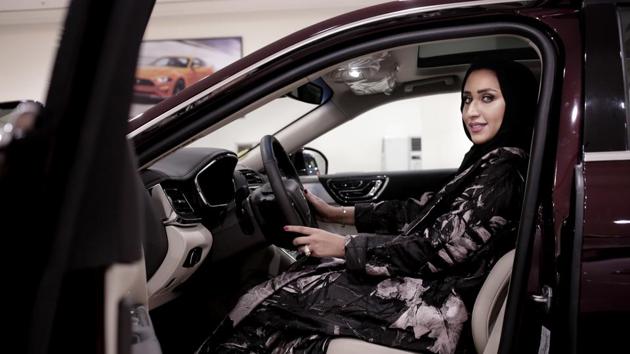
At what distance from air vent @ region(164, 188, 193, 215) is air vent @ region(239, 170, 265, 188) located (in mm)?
393

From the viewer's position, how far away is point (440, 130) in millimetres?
4844

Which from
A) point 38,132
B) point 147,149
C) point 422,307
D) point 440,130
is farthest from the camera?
point 440,130

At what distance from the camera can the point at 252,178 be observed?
5.82ft

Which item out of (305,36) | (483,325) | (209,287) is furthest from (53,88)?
(209,287)

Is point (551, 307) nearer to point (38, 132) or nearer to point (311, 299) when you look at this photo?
point (311, 299)

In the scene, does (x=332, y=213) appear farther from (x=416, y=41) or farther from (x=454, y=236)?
(x=416, y=41)

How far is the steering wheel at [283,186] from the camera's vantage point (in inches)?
53.4

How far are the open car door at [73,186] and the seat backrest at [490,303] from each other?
0.81 m

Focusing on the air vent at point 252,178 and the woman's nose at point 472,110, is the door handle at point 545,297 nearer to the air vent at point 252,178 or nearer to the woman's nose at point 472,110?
the woman's nose at point 472,110

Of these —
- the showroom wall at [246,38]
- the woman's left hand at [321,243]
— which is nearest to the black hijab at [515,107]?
the woman's left hand at [321,243]

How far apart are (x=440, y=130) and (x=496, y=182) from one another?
3.86 meters

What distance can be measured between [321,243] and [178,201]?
0.42m

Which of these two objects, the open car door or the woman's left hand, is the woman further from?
the open car door

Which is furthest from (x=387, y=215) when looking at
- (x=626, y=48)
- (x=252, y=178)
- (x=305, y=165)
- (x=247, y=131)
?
(x=247, y=131)
